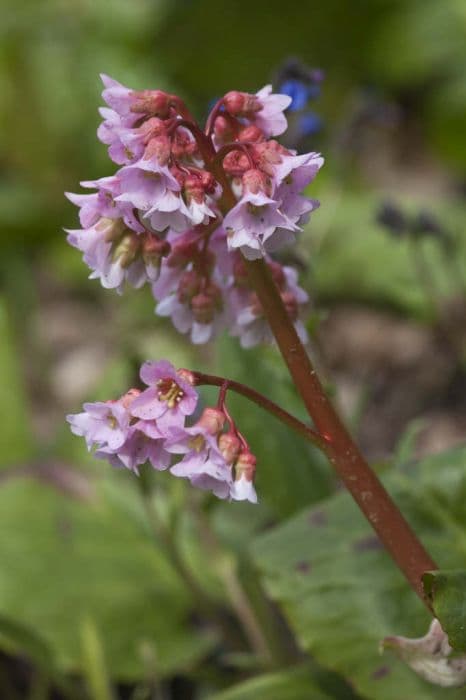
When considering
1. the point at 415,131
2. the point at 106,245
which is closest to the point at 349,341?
the point at 415,131

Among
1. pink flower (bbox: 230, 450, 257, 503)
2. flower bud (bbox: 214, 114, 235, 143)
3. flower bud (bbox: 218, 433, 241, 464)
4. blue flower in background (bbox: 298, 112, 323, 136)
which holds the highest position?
blue flower in background (bbox: 298, 112, 323, 136)

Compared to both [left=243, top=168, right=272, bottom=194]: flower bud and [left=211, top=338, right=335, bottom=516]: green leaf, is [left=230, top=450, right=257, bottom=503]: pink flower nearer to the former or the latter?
[left=243, top=168, right=272, bottom=194]: flower bud

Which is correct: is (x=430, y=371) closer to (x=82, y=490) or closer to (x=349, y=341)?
(x=349, y=341)

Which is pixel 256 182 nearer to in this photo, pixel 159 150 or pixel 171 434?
pixel 159 150

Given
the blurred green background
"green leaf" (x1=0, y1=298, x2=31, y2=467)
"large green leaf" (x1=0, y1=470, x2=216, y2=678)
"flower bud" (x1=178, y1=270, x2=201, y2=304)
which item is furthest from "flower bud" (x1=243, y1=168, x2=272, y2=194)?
"green leaf" (x1=0, y1=298, x2=31, y2=467)

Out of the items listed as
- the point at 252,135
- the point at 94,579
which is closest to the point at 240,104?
the point at 252,135

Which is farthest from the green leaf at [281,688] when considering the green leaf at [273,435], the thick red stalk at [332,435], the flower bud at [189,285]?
the flower bud at [189,285]
